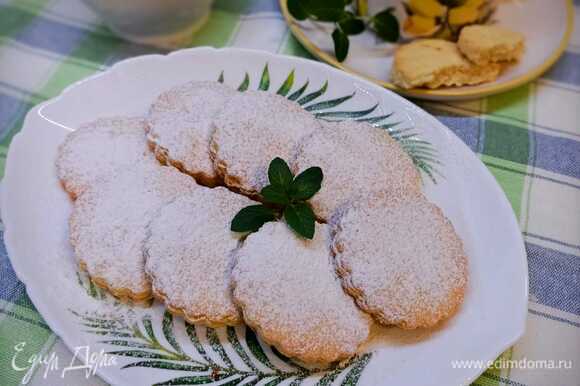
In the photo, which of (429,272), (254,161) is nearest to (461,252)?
(429,272)

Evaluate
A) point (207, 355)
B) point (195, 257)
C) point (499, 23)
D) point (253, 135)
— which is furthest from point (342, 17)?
point (207, 355)

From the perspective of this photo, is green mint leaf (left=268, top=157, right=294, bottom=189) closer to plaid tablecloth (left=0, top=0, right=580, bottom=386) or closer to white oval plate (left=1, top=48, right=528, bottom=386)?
white oval plate (left=1, top=48, right=528, bottom=386)

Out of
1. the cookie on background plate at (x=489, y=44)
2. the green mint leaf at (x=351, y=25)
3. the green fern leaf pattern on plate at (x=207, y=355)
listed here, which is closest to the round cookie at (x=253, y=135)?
the green fern leaf pattern on plate at (x=207, y=355)

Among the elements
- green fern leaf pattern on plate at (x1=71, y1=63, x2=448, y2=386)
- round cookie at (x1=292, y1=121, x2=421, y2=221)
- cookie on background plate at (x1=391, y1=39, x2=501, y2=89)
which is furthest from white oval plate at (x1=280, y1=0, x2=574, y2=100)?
green fern leaf pattern on plate at (x1=71, y1=63, x2=448, y2=386)

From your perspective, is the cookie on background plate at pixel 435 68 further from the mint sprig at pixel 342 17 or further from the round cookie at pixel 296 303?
the round cookie at pixel 296 303

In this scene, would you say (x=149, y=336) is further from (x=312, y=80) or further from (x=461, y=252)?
(x=312, y=80)

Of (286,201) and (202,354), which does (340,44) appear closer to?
(286,201)
